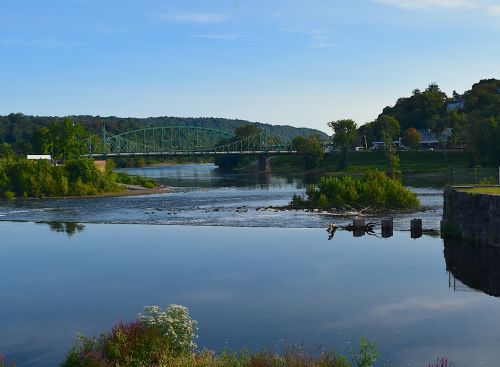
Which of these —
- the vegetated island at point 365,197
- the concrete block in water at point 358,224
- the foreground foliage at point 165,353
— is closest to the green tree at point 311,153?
the vegetated island at point 365,197

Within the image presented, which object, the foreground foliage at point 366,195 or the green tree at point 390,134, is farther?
the green tree at point 390,134

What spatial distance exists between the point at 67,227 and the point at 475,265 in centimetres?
3964

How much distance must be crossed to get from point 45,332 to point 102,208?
58956 mm

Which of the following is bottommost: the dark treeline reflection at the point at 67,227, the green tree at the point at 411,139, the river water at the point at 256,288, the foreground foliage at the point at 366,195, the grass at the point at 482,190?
the river water at the point at 256,288

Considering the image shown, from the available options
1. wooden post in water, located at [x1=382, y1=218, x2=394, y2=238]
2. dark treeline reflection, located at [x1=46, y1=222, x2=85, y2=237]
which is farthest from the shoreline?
wooden post in water, located at [x1=382, y1=218, x2=394, y2=238]

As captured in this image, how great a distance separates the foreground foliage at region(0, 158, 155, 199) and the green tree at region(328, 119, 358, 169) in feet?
285

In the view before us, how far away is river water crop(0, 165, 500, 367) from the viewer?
80.9 ft

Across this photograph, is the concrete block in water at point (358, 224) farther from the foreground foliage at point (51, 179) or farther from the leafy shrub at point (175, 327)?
the foreground foliage at point (51, 179)

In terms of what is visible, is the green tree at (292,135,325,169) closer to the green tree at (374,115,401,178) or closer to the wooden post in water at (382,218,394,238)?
the green tree at (374,115,401,178)

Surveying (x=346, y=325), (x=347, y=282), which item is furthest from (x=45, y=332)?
(x=347, y=282)

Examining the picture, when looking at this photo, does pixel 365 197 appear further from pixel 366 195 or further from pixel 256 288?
pixel 256 288

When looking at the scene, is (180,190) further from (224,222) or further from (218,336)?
(218,336)

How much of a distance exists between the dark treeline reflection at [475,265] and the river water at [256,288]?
0.63 ft

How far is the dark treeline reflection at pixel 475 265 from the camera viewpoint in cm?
3331
